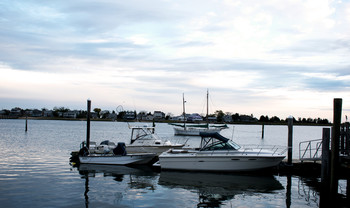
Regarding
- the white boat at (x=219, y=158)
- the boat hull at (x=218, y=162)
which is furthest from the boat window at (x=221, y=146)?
the boat hull at (x=218, y=162)

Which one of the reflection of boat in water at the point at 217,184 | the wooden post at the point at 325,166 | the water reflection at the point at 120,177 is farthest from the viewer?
the wooden post at the point at 325,166

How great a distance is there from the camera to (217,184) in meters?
17.1

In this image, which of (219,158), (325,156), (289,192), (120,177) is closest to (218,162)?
(219,158)

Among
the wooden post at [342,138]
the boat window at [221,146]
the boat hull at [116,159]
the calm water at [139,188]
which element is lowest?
the calm water at [139,188]

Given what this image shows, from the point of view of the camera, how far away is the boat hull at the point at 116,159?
22516 millimetres

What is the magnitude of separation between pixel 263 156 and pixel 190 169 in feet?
14.6

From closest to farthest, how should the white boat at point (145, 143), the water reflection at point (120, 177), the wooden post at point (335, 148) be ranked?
the wooden post at point (335, 148), the water reflection at point (120, 177), the white boat at point (145, 143)

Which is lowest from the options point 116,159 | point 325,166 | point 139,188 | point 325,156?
point 139,188

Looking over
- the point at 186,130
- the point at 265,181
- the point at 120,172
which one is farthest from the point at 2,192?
the point at 186,130

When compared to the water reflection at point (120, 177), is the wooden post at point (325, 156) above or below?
above

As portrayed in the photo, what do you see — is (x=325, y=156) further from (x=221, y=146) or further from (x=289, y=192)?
(x=221, y=146)

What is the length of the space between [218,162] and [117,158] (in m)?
7.34

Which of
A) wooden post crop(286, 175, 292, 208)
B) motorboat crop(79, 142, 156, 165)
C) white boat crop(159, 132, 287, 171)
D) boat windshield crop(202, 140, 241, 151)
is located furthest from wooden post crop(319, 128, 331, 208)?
motorboat crop(79, 142, 156, 165)

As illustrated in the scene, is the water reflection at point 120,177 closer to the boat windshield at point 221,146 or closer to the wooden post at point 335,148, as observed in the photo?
the boat windshield at point 221,146
